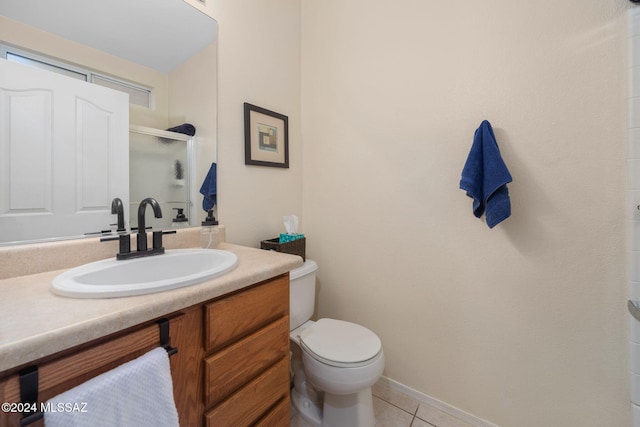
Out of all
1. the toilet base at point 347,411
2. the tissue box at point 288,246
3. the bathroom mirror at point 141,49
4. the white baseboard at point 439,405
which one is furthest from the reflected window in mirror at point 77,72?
the white baseboard at point 439,405

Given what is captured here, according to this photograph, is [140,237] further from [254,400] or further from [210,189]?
[254,400]

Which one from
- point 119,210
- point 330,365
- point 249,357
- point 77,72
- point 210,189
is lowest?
point 330,365

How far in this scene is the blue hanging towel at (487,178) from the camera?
42.5 inches

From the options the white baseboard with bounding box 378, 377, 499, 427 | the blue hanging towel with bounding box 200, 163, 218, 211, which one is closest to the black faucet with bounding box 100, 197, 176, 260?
the blue hanging towel with bounding box 200, 163, 218, 211

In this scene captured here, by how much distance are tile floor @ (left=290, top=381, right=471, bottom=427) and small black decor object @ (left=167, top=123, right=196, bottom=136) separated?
5.13ft

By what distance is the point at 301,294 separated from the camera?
4.66 ft

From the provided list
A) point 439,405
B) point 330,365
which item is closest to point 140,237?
point 330,365

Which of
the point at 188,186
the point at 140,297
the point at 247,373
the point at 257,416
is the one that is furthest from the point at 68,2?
the point at 257,416

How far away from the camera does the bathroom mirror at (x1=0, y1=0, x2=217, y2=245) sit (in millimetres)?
862

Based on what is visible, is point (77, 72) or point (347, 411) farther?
point (347, 411)

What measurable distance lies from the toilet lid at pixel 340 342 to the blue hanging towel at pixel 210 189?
82cm

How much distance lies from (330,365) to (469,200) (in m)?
1.01

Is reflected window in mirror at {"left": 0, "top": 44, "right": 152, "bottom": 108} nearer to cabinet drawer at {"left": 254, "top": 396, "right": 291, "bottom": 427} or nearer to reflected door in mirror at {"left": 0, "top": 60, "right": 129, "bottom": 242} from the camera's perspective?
reflected door in mirror at {"left": 0, "top": 60, "right": 129, "bottom": 242}

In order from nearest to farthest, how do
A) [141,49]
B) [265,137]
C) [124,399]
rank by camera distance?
1. [124,399]
2. [141,49]
3. [265,137]
